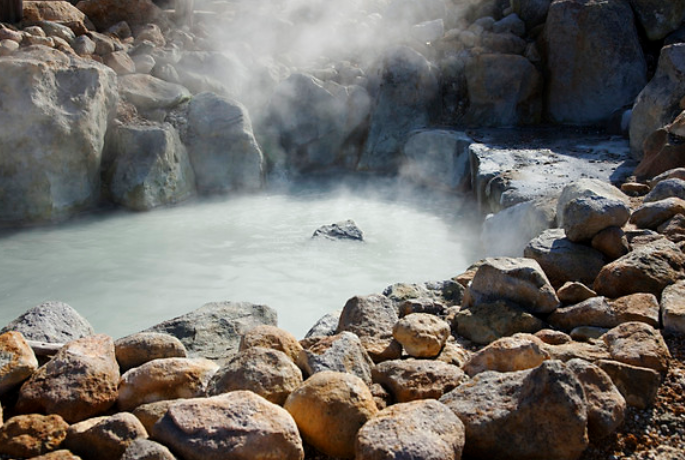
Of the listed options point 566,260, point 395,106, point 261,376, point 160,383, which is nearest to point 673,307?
point 566,260

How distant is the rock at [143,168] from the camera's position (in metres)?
6.46

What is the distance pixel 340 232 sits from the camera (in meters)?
5.73

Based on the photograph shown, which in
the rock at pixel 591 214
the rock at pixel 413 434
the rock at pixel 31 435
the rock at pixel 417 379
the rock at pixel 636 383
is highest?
the rock at pixel 591 214

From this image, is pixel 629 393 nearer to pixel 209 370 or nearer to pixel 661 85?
pixel 209 370

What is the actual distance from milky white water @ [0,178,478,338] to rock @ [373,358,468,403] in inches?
78.3

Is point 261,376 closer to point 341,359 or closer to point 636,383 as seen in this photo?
point 341,359

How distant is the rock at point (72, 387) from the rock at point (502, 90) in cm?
767

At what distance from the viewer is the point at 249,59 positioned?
920cm

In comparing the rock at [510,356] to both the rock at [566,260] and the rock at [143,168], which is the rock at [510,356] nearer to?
the rock at [566,260]

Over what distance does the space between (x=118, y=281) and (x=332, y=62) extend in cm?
627

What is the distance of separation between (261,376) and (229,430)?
0.95ft

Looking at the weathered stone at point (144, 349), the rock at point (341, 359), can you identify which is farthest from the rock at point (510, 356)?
the weathered stone at point (144, 349)

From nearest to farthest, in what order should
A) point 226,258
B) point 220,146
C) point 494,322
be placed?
point 494,322
point 226,258
point 220,146

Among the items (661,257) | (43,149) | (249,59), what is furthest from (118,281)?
Result: (249,59)
